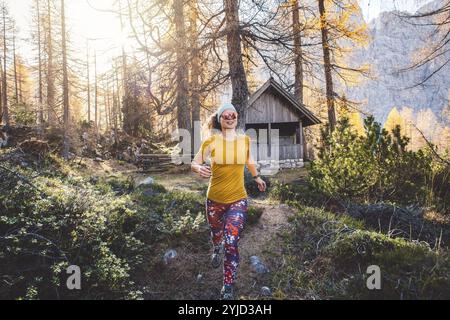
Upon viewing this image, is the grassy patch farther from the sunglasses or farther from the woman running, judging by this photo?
the sunglasses

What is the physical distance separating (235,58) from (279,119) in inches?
436

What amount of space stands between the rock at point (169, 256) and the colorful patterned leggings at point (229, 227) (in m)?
0.82

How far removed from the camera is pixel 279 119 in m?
19.7

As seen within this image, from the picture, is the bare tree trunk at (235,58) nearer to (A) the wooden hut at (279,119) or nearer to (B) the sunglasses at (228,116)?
(B) the sunglasses at (228,116)

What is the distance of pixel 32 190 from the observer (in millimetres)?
5145

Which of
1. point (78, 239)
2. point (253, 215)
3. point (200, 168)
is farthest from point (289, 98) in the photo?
point (78, 239)

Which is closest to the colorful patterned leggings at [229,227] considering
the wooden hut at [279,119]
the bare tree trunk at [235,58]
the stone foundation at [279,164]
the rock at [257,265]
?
the rock at [257,265]

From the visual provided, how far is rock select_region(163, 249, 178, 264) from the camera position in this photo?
15.3 feet

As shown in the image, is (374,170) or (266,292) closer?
(266,292)

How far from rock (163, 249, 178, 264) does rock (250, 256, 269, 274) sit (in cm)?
110

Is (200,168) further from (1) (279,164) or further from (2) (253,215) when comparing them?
(1) (279,164)

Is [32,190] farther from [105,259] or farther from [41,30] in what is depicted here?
[41,30]

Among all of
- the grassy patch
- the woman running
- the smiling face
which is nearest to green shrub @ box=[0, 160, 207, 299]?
the woman running
